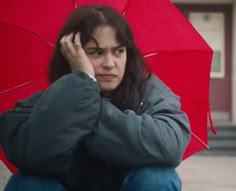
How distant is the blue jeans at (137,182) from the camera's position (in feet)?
7.90

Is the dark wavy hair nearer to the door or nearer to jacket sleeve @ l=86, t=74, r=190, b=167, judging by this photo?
jacket sleeve @ l=86, t=74, r=190, b=167

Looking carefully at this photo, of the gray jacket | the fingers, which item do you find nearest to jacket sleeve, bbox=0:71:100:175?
the gray jacket

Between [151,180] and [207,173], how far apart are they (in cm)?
555

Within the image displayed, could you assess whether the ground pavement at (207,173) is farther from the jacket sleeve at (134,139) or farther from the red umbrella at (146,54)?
the jacket sleeve at (134,139)

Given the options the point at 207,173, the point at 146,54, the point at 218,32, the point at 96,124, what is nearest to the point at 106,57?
the point at 96,124

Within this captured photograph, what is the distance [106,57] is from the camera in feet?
8.82

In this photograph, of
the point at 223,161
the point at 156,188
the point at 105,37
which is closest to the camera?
the point at 156,188

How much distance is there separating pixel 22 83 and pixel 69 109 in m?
0.90

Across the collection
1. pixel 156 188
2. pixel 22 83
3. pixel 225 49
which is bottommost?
pixel 225 49

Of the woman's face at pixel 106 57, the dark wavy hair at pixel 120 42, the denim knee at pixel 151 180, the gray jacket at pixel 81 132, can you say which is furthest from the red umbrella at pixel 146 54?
the denim knee at pixel 151 180

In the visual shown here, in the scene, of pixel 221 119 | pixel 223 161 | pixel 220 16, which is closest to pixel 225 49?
pixel 220 16

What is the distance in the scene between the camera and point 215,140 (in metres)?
10.3

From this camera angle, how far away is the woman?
7.95 ft

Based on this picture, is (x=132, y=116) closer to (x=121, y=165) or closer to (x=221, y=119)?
(x=121, y=165)
